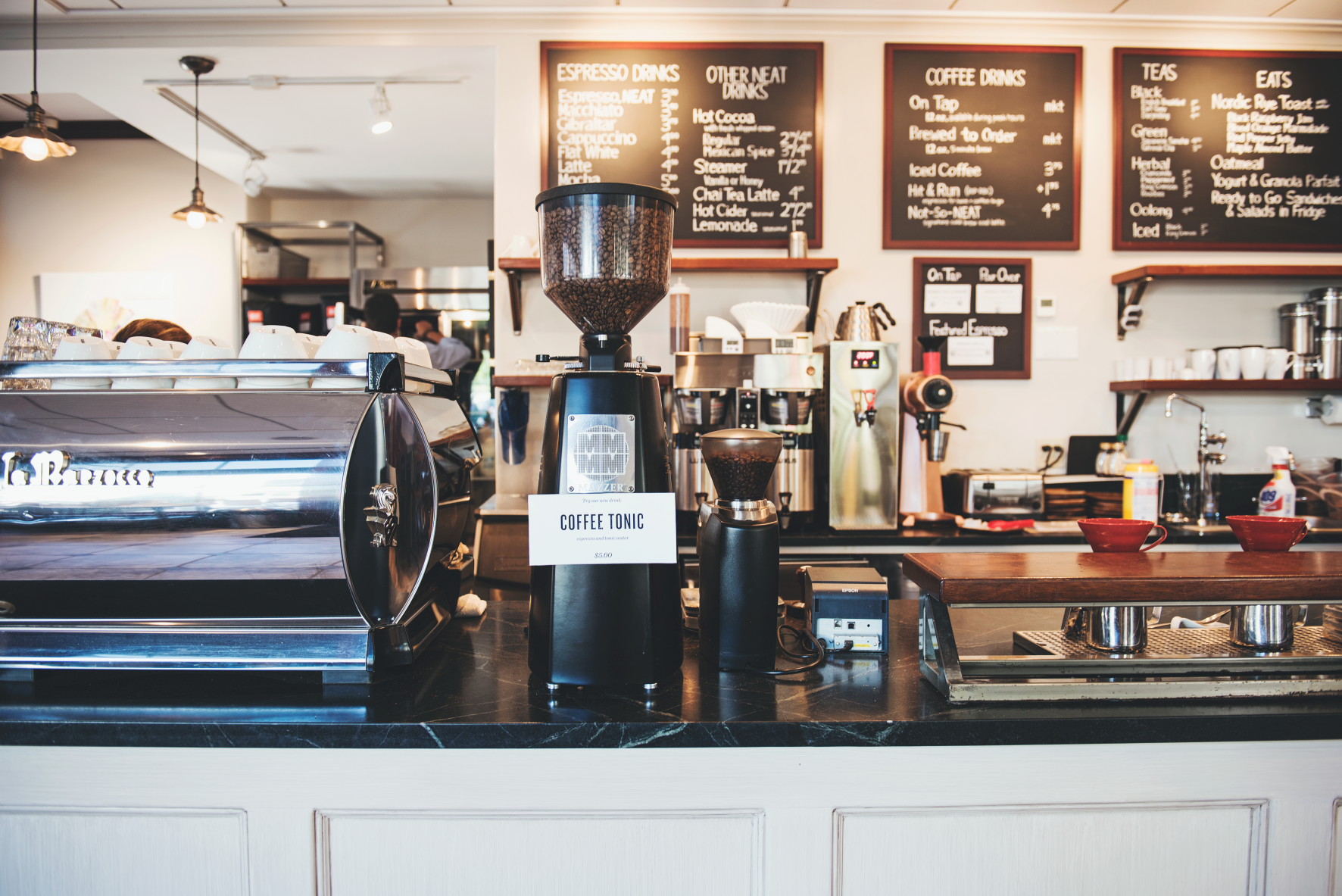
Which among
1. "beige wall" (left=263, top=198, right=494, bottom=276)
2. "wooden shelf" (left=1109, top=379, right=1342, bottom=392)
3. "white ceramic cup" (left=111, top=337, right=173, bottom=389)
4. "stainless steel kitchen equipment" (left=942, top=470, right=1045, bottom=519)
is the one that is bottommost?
"stainless steel kitchen equipment" (left=942, top=470, right=1045, bottom=519)

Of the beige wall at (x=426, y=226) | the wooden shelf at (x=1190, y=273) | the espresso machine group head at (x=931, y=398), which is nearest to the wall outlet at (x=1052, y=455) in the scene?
the wooden shelf at (x=1190, y=273)

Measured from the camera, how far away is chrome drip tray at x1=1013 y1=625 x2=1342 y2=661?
3.44ft

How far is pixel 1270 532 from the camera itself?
1131mm

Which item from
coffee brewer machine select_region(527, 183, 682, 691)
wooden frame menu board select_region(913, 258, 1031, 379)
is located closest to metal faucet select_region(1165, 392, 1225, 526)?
wooden frame menu board select_region(913, 258, 1031, 379)

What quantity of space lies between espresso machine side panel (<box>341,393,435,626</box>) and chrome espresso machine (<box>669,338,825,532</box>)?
1.46 m

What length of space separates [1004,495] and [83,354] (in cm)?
264

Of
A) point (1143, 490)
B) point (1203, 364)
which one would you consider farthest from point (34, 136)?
point (1203, 364)

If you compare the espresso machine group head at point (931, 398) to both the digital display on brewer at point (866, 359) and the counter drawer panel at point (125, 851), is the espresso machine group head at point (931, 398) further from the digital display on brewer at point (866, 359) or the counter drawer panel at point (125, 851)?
the counter drawer panel at point (125, 851)

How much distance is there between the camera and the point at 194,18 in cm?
291

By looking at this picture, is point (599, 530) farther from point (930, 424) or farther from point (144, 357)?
point (930, 424)

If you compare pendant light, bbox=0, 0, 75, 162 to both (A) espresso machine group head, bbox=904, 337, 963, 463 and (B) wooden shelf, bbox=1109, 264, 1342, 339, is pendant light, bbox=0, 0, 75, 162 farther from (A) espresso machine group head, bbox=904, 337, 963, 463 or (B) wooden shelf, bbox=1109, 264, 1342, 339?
(B) wooden shelf, bbox=1109, 264, 1342, 339

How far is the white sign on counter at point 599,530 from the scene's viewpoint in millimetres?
987

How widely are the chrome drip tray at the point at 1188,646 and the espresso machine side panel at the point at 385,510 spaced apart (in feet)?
3.11

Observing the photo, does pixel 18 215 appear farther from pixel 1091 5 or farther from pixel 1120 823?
pixel 1120 823
